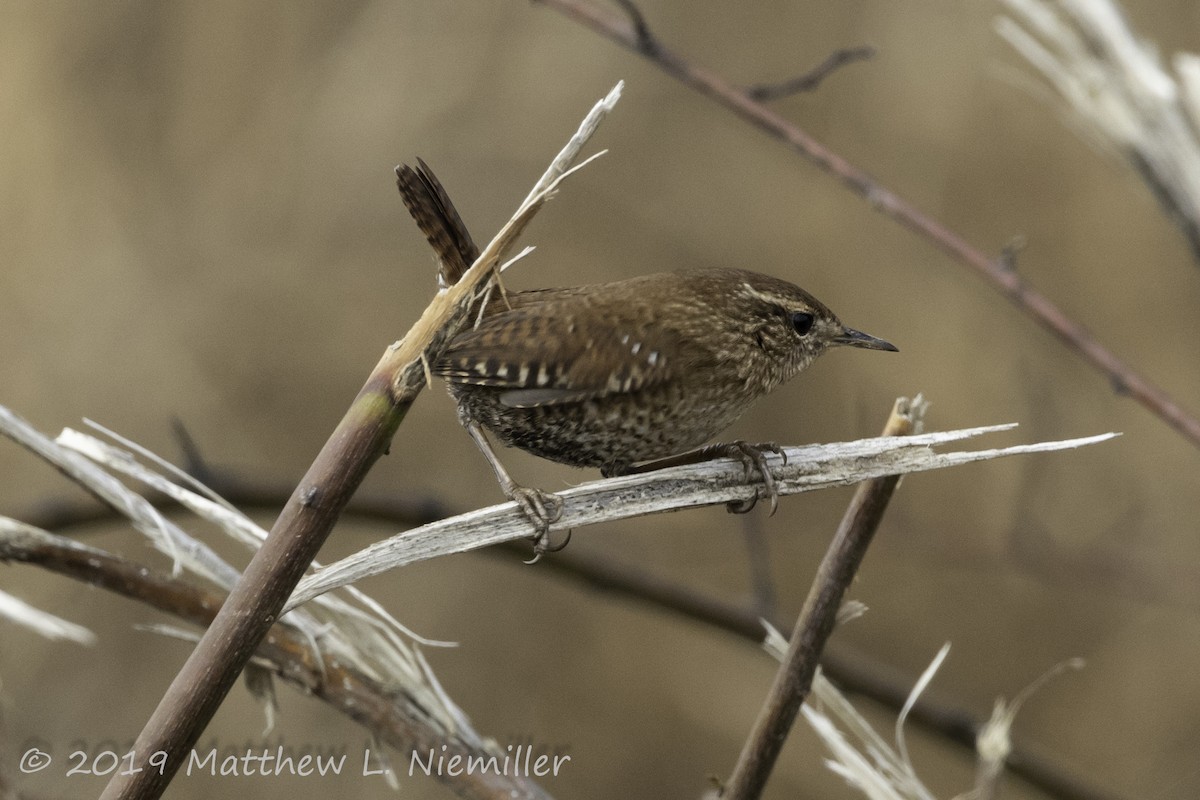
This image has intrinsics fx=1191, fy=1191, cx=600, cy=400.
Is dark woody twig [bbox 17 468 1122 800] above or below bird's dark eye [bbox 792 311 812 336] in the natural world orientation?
below

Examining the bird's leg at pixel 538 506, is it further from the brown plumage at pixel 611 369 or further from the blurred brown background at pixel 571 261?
the blurred brown background at pixel 571 261

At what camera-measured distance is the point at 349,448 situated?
42.3 inches

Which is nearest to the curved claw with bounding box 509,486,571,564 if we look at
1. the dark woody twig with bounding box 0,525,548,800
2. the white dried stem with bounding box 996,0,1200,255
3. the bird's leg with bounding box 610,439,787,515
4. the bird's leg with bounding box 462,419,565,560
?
the bird's leg with bounding box 462,419,565,560

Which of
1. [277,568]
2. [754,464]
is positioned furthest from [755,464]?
[277,568]

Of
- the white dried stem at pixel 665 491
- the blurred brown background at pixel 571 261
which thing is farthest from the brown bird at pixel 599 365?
the blurred brown background at pixel 571 261

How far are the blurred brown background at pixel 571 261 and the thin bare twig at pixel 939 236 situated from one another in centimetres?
225

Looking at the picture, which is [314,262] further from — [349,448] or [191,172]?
[349,448]

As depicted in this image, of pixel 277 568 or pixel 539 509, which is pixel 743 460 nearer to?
pixel 539 509

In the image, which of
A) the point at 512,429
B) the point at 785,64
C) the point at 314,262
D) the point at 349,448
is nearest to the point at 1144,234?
the point at 785,64

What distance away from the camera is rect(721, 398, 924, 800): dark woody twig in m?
1.58

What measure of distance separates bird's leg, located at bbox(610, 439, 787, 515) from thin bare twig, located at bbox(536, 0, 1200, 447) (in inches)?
27.0

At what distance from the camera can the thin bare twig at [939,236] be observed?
7.22ft

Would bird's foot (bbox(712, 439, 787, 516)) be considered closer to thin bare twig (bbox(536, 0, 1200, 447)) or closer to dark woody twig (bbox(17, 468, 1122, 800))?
thin bare twig (bbox(536, 0, 1200, 447))

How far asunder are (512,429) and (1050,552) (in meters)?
2.13
